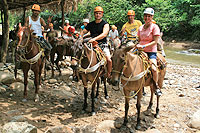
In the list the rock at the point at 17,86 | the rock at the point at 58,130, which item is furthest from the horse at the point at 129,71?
the rock at the point at 17,86

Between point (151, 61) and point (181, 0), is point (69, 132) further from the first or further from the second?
point (181, 0)

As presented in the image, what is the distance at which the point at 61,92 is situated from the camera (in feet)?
22.8

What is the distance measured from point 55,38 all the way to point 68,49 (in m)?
0.82

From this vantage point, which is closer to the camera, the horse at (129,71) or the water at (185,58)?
the horse at (129,71)

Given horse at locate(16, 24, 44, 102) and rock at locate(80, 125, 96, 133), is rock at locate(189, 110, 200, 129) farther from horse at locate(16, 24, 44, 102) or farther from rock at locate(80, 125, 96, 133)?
horse at locate(16, 24, 44, 102)

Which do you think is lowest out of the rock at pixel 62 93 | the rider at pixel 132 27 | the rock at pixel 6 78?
the rock at pixel 62 93

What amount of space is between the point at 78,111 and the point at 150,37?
10.0 ft

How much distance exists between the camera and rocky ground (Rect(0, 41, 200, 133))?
4.46 metres

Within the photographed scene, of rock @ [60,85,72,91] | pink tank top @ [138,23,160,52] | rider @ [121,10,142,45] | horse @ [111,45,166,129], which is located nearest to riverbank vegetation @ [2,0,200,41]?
rock @ [60,85,72,91]

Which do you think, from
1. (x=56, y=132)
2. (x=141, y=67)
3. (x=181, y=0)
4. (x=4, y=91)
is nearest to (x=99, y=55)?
(x=141, y=67)

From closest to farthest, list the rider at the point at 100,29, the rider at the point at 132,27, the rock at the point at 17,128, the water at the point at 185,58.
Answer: the rock at the point at 17,128 → the rider at the point at 100,29 → the rider at the point at 132,27 → the water at the point at 185,58

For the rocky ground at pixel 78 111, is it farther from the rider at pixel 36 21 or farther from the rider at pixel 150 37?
the rider at pixel 36 21

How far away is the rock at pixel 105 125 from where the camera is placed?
4496 millimetres

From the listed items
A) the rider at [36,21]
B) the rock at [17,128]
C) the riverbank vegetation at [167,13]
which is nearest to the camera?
the rock at [17,128]
